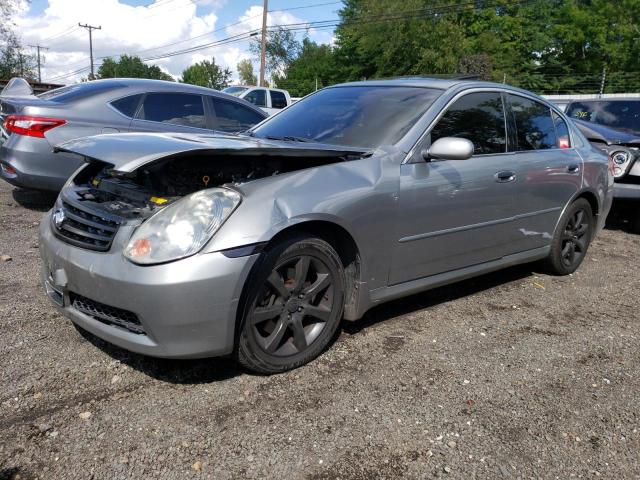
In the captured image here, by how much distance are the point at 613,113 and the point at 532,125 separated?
5.55 metres

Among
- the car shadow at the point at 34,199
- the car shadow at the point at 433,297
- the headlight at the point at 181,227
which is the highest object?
the headlight at the point at 181,227

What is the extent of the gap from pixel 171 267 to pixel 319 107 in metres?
2.10

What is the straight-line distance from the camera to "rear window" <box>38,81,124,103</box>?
597 cm

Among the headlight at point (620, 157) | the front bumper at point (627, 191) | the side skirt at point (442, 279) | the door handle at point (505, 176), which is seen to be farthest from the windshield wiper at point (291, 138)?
the headlight at point (620, 157)

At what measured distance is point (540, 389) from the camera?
2.90 metres

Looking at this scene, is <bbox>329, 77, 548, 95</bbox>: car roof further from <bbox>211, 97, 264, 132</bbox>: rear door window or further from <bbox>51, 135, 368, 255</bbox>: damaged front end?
<bbox>211, 97, 264, 132</bbox>: rear door window

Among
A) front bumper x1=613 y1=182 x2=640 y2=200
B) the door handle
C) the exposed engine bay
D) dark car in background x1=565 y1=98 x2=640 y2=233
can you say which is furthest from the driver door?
front bumper x1=613 y1=182 x2=640 y2=200

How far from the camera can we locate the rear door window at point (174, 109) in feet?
20.6

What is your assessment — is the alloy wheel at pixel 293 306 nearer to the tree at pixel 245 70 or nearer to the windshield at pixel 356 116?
the windshield at pixel 356 116

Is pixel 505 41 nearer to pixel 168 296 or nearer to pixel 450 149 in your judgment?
pixel 450 149

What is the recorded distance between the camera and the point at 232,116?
23.3 feet

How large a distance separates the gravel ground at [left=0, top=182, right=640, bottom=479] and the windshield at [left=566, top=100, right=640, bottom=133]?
593 centimetres

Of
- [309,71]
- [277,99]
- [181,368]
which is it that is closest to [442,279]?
[181,368]

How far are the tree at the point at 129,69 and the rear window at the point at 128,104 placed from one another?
9058 centimetres
